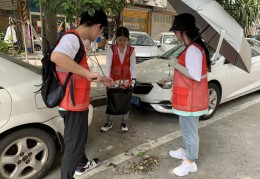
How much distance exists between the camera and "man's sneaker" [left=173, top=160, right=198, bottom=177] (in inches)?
112

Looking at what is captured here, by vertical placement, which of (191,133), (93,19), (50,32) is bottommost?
(191,133)

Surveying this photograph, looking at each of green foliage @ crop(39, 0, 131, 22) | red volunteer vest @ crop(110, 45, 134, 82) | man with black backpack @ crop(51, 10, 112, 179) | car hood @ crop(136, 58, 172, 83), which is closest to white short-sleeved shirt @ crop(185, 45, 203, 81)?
man with black backpack @ crop(51, 10, 112, 179)

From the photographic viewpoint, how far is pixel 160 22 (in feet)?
68.3

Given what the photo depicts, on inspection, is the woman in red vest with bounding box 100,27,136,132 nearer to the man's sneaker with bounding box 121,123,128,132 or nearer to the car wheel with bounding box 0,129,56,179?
the man's sneaker with bounding box 121,123,128,132

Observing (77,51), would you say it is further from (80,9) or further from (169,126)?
(169,126)

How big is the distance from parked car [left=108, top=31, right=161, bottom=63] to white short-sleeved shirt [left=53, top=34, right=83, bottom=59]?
6419 millimetres

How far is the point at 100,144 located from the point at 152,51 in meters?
5.87

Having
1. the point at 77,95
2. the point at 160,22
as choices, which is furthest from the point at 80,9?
the point at 160,22

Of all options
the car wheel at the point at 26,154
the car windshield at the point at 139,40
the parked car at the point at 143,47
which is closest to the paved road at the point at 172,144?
the car wheel at the point at 26,154

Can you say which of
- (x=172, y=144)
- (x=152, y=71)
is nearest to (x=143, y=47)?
(x=152, y=71)

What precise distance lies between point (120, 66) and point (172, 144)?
131cm

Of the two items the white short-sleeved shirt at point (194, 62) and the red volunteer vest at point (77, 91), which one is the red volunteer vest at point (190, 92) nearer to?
the white short-sleeved shirt at point (194, 62)

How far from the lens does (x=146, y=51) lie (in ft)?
28.9

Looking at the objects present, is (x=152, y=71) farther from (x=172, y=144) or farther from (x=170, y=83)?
(x=172, y=144)
